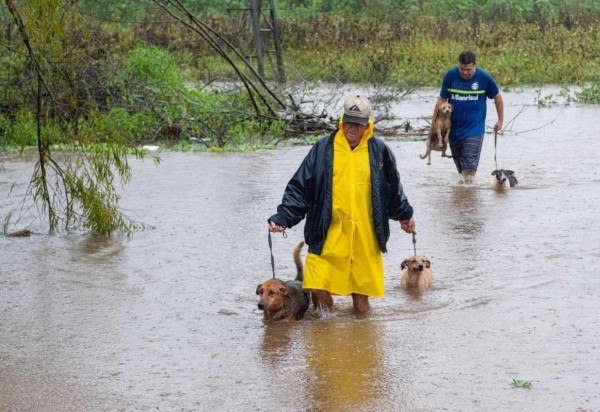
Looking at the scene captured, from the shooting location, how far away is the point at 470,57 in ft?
41.8

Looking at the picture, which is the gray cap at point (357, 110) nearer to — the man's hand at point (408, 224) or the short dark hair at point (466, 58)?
the man's hand at point (408, 224)

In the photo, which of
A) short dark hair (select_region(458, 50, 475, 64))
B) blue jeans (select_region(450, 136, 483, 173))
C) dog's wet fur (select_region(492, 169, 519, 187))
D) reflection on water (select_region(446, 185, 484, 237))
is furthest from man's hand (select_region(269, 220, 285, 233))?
dog's wet fur (select_region(492, 169, 519, 187))

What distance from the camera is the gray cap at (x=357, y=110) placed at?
7477 millimetres

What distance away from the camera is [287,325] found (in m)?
7.99

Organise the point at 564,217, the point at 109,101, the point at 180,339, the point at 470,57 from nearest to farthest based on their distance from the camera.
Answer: the point at 180,339 < the point at 564,217 < the point at 470,57 < the point at 109,101

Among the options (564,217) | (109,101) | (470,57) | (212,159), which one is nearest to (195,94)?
(109,101)

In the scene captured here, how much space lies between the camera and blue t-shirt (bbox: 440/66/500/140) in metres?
13.1

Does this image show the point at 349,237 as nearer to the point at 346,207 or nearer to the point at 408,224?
the point at 346,207

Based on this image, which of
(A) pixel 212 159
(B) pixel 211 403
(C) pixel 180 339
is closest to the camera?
(B) pixel 211 403

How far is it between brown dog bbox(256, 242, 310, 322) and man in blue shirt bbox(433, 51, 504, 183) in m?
5.53

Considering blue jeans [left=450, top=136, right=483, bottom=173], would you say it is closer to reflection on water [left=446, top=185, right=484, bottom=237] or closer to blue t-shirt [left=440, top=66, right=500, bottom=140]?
blue t-shirt [left=440, top=66, right=500, bottom=140]

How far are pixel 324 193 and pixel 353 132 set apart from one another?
0.48 metres

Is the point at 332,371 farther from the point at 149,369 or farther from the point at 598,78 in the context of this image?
A: the point at 598,78

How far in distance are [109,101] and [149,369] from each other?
12.1m
